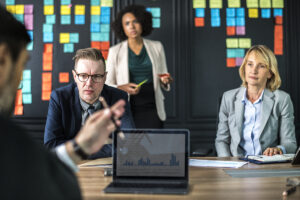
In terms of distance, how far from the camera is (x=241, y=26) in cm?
397

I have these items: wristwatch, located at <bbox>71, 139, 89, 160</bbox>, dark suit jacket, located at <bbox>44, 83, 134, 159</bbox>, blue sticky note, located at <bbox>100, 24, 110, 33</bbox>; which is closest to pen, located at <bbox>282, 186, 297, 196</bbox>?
wristwatch, located at <bbox>71, 139, 89, 160</bbox>

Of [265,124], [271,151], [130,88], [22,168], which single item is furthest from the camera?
[130,88]

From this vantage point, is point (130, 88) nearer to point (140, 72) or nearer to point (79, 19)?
point (140, 72)

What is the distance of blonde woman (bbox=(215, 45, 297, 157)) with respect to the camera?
7.63ft

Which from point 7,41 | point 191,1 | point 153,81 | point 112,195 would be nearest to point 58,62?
point 153,81

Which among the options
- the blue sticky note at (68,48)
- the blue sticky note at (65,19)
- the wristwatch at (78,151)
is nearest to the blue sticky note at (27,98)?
the blue sticky note at (68,48)

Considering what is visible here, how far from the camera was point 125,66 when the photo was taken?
3.13 meters

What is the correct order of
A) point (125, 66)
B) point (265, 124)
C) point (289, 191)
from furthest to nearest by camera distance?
point (125, 66)
point (265, 124)
point (289, 191)

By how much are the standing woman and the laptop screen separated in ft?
6.15

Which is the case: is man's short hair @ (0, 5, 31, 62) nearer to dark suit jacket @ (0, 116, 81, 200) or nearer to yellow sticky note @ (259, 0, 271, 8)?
dark suit jacket @ (0, 116, 81, 200)

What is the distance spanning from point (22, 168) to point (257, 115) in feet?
6.98

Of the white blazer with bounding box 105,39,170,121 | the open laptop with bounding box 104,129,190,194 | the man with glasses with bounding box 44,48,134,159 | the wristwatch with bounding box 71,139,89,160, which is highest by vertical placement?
the white blazer with bounding box 105,39,170,121

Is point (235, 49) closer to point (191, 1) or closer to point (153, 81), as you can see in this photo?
point (191, 1)

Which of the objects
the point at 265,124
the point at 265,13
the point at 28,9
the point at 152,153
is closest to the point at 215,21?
the point at 265,13
